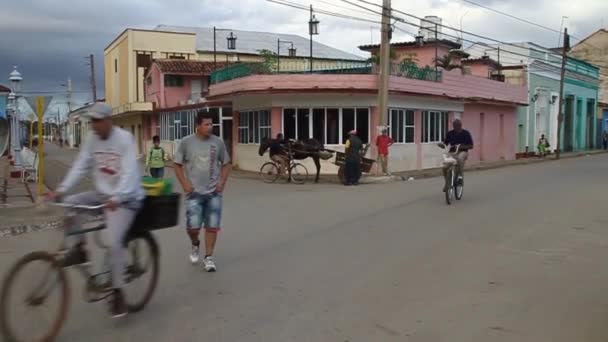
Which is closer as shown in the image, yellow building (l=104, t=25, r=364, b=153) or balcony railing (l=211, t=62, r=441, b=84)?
balcony railing (l=211, t=62, r=441, b=84)

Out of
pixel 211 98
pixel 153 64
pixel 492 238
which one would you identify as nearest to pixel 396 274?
pixel 492 238

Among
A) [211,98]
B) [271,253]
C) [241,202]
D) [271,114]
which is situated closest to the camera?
[271,253]

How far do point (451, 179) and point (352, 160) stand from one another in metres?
6.54

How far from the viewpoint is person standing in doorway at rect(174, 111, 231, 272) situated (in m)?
7.44

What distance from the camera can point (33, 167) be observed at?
22.6 metres

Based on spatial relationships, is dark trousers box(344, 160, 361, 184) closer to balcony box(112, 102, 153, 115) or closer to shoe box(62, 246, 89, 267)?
shoe box(62, 246, 89, 267)

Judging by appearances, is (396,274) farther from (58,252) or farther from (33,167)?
(33,167)

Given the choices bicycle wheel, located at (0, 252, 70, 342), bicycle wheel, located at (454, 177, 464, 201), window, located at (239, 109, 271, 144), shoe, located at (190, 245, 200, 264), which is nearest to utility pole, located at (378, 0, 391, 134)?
window, located at (239, 109, 271, 144)

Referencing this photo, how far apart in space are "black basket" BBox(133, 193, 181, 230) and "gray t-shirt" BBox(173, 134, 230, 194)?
5.23 ft

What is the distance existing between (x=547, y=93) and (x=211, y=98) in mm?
24935

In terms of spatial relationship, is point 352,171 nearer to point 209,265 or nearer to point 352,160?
point 352,160

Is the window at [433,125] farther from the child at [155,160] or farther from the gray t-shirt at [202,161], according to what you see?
the gray t-shirt at [202,161]

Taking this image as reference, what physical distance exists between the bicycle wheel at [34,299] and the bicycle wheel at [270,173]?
55.4 ft

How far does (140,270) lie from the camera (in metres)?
5.94
